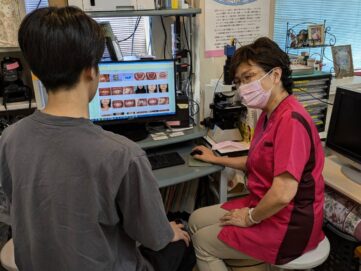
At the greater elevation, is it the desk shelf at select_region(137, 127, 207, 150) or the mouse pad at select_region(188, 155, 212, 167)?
the desk shelf at select_region(137, 127, 207, 150)

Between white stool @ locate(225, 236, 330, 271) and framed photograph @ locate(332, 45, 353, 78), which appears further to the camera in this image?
framed photograph @ locate(332, 45, 353, 78)

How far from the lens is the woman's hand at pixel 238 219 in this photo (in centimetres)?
139

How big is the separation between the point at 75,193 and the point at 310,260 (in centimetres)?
99

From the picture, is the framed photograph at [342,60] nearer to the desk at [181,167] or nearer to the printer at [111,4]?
the desk at [181,167]

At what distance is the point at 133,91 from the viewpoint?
71.2 inches

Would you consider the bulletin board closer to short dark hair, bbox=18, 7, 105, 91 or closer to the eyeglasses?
the eyeglasses

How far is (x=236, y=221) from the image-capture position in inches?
55.9

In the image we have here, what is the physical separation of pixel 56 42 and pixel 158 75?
111 cm

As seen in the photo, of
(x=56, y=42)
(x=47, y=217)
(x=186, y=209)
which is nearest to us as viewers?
(x=56, y=42)

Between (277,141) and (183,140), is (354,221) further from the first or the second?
(183,140)

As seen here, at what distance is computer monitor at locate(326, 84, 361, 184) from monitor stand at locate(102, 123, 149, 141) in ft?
3.35

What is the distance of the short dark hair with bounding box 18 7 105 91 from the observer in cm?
73

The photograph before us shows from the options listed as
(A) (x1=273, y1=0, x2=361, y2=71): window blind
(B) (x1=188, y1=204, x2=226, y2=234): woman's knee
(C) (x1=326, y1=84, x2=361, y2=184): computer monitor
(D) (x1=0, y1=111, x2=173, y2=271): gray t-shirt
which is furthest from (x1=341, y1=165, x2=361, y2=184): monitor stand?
(A) (x1=273, y1=0, x2=361, y2=71): window blind

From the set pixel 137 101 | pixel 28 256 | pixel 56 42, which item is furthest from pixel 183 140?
pixel 56 42
